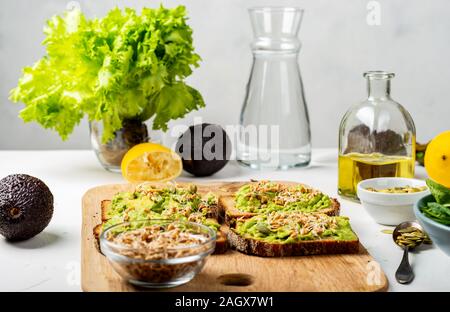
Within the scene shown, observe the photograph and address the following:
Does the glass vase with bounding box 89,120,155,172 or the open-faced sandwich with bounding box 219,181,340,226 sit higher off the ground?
the glass vase with bounding box 89,120,155,172

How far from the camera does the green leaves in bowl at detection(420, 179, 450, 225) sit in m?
1.80

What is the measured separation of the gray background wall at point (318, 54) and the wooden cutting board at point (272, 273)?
2178 millimetres

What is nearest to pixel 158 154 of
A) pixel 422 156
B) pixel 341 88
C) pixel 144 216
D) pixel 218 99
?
pixel 144 216

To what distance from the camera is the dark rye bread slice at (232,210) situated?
2191 millimetres

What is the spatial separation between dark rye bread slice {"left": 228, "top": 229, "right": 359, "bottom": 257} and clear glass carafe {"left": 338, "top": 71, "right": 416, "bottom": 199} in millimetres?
598

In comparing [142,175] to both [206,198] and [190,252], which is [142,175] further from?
[190,252]

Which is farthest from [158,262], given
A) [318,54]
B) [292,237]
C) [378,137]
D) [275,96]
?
[318,54]

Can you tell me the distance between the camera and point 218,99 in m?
4.13

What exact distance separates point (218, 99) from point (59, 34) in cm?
139

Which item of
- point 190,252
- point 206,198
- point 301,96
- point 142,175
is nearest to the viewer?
point 190,252

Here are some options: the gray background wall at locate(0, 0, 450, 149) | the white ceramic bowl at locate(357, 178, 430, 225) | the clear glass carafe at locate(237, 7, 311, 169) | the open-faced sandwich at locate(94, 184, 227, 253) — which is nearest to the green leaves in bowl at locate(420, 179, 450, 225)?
the white ceramic bowl at locate(357, 178, 430, 225)

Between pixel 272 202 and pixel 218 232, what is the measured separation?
12.5 inches

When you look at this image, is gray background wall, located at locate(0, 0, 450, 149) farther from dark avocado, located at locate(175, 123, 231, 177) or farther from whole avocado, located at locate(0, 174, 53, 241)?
whole avocado, located at locate(0, 174, 53, 241)

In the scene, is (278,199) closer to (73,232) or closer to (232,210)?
(232,210)
